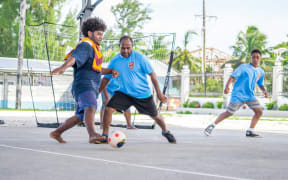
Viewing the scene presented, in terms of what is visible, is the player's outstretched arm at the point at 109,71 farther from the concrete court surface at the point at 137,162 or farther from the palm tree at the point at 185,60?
the palm tree at the point at 185,60

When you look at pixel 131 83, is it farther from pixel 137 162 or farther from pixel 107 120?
pixel 137 162

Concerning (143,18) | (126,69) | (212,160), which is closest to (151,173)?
(212,160)

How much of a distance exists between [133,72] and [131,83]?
6.1 inches

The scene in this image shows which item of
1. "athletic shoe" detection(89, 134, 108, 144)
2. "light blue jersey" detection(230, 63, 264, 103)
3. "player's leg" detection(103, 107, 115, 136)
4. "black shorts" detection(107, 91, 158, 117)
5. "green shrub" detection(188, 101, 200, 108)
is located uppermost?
"light blue jersey" detection(230, 63, 264, 103)

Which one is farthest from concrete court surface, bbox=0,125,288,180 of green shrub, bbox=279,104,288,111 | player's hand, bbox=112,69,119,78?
green shrub, bbox=279,104,288,111

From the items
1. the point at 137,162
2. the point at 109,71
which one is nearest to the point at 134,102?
the point at 109,71

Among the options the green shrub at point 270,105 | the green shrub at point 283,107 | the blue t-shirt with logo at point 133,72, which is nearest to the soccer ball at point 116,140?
the blue t-shirt with logo at point 133,72

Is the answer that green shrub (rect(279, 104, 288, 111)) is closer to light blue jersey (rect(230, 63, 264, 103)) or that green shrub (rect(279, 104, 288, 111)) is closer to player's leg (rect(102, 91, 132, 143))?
light blue jersey (rect(230, 63, 264, 103))

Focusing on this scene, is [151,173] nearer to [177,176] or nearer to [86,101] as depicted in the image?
[177,176]

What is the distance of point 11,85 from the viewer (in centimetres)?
2878

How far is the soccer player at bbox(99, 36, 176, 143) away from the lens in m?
5.82

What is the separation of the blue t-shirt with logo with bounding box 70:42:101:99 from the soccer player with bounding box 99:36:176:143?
407 mm

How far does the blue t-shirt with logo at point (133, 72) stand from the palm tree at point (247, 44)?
4016cm

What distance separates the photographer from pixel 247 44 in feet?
150
